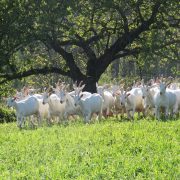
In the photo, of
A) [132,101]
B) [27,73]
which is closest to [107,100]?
[132,101]

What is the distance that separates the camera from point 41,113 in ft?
70.5

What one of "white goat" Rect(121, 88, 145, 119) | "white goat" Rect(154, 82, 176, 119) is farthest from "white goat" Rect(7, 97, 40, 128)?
"white goat" Rect(154, 82, 176, 119)

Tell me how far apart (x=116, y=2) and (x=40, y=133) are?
43.3ft

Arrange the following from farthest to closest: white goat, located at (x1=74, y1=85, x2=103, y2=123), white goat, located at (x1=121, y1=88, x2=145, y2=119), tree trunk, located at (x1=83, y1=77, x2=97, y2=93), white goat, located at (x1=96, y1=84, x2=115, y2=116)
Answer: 1. tree trunk, located at (x1=83, y1=77, x2=97, y2=93)
2. white goat, located at (x1=96, y1=84, x2=115, y2=116)
3. white goat, located at (x1=121, y1=88, x2=145, y2=119)
4. white goat, located at (x1=74, y1=85, x2=103, y2=123)

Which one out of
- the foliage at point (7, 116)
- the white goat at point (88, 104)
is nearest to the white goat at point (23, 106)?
the white goat at point (88, 104)

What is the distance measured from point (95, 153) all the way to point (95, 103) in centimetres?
967

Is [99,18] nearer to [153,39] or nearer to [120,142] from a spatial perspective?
[153,39]

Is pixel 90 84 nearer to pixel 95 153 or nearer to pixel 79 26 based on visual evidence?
pixel 79 26

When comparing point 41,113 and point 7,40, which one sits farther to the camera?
point 7,40

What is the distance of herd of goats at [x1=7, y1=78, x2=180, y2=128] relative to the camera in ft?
66.1

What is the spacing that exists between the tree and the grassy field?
12052 millimetres

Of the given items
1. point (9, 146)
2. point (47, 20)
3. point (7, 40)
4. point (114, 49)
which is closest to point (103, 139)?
point (9, 146)

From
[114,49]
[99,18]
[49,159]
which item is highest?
[99,18]

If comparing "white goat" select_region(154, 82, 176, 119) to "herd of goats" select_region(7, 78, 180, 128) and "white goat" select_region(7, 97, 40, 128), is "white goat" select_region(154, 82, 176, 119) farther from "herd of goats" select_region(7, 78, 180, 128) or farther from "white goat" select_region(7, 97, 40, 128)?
"white goat" select_region(7, 97, 40, 128)
